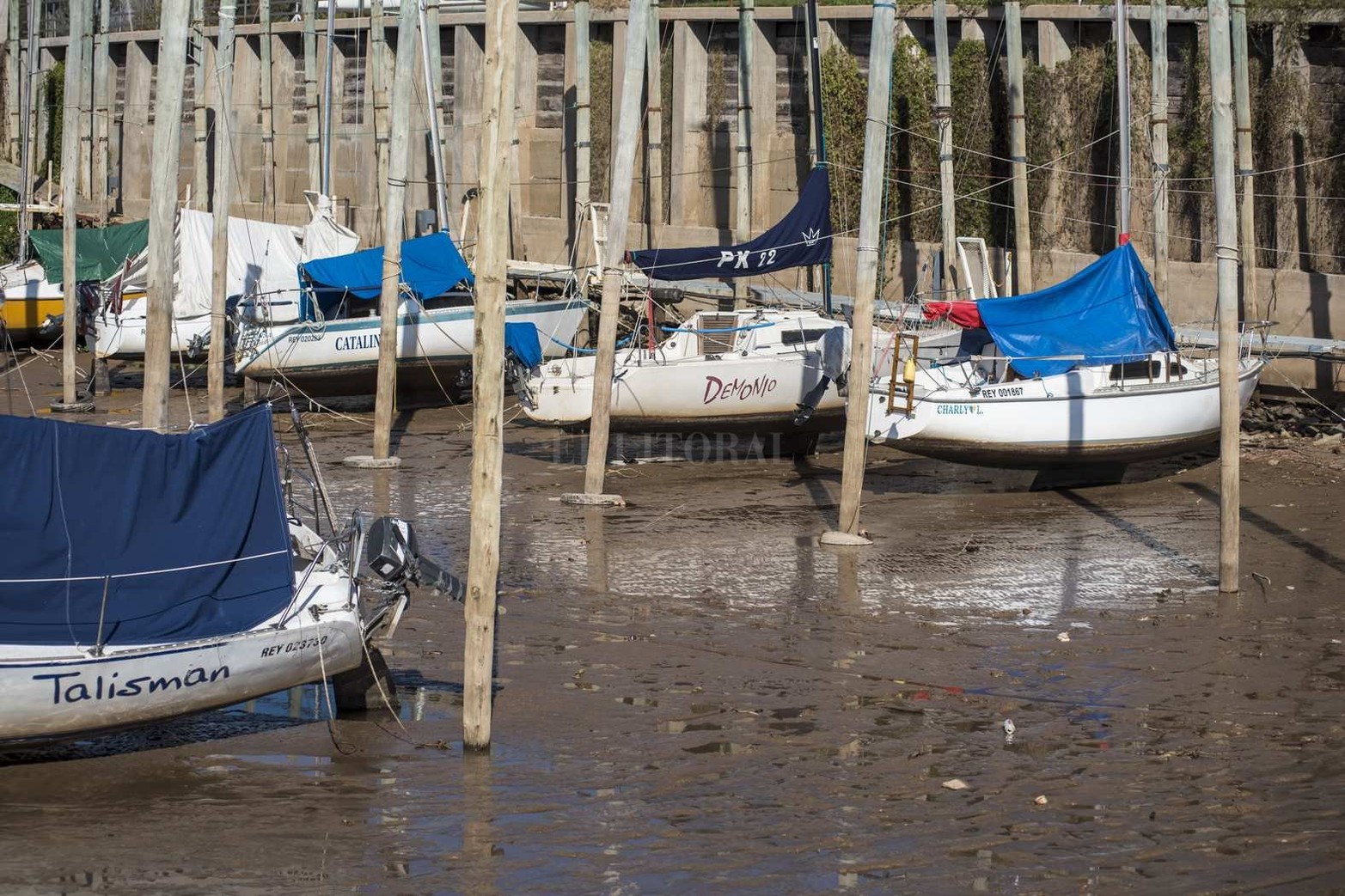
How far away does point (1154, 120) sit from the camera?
22828 mm

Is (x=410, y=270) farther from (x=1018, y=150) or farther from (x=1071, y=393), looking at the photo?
(x=1071, y=393)

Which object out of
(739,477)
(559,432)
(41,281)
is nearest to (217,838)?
(739,477)

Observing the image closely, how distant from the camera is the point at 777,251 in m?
21.8

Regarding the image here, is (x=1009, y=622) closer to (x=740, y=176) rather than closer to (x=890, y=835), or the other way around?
(x=890, y=835)

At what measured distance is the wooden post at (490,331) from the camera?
9.65m

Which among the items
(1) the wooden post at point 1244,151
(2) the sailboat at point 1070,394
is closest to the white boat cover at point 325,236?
(2) the sailboat at point 1070,394

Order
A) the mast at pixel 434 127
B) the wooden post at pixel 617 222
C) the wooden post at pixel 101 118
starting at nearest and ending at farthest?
the wooden post at pixel 617 222 → the mast at pixel 434 127 → the wooden post at pixel 101 118

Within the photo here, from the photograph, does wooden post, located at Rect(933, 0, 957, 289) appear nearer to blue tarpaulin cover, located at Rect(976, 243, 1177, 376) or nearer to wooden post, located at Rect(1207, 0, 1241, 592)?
blue tarpaulin cover, located at Rect(976, 243, 1177, 376)

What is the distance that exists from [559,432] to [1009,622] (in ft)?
36.8

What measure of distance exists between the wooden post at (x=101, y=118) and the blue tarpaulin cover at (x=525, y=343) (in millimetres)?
19711

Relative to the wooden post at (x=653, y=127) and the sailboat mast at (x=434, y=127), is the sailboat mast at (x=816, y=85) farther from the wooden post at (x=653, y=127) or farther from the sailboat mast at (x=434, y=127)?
the sailboat mast at (x=434, y=127)

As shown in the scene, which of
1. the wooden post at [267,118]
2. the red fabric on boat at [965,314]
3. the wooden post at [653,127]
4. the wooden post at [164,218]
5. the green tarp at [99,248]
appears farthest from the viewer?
the wooden post at [267,118]

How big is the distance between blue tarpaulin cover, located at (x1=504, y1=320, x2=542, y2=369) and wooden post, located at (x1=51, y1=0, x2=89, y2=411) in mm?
7109

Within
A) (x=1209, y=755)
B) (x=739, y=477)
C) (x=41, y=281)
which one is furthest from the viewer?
(x=41, y=281)
